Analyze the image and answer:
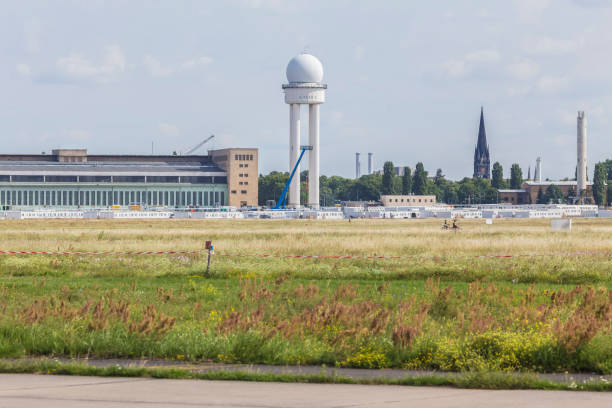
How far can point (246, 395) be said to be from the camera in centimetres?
1332

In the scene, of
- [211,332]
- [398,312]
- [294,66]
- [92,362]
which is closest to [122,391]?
[92,362]

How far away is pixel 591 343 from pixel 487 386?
311 cm

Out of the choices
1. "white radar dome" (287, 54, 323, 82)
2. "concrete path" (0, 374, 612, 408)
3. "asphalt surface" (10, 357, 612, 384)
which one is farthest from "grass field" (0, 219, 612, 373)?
"white radar dome" (287, 54, 323, 82)

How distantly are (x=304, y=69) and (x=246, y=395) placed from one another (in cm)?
18350

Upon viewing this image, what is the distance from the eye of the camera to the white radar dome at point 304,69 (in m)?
194

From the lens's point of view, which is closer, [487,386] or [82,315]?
[487,386]

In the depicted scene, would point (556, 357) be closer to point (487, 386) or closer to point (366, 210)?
point (487, 386)

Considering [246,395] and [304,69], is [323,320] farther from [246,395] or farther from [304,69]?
[304,69]

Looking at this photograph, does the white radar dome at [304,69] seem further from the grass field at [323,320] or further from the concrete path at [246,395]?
the concrete path at [246,395]

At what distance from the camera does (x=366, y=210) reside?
164375 millimetres

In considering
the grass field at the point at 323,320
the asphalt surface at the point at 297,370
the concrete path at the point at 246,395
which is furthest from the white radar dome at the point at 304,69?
the concrete path at the point at 246,395

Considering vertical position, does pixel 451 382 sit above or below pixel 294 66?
below

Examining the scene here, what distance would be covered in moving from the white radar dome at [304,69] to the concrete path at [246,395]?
7163 inches

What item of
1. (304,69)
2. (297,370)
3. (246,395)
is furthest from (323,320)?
(304,69)
